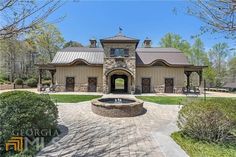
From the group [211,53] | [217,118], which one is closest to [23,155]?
[217,118]

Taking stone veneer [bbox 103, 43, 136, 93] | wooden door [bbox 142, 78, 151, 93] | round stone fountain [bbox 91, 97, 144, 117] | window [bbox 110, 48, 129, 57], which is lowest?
round stone fountain [bbox 91, 97, 144, 117]

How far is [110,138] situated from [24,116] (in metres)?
2.64

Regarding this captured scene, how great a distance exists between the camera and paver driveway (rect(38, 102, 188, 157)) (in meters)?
4.62

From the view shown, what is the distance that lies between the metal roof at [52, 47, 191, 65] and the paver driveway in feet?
49.5

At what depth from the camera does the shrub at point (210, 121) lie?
17.2 feet

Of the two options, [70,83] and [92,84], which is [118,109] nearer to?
[92,84]

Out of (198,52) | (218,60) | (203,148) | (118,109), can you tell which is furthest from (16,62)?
(218,60)

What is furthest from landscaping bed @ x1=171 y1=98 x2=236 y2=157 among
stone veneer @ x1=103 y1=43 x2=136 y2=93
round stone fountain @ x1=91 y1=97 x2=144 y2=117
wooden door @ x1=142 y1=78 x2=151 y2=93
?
wooden door @ x1=142 y1=78 x2=151 y2=93

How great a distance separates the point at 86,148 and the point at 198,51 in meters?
39.0

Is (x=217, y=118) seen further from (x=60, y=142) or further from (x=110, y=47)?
(x=110, y=47)

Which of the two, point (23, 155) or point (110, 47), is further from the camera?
point (110, 47)

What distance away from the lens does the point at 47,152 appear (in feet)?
14.8

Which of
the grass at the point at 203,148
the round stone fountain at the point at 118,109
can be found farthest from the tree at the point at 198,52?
the grass at the point at 203,148

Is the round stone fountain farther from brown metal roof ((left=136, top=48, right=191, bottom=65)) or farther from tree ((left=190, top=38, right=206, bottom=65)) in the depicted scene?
tree ((left=190, top=38, right=206, bottom=65))
